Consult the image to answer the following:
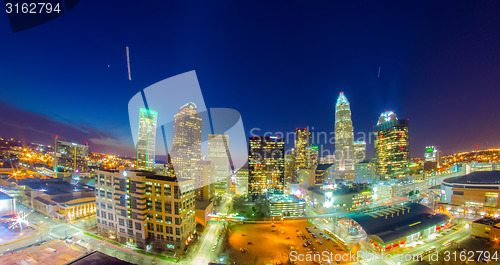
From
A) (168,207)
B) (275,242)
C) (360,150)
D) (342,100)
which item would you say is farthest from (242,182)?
(360,150)

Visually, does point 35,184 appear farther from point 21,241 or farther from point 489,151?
point 489,151

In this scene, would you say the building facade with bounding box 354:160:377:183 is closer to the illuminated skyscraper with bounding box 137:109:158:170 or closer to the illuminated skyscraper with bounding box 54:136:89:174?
the illuminated skyscraper with bounding box 137:109:158:170

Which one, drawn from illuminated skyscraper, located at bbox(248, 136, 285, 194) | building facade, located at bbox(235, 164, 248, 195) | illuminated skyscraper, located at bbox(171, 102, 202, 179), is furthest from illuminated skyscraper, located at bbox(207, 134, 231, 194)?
illuminated skyscraper, located at bbox(248, 136, 285, 194)

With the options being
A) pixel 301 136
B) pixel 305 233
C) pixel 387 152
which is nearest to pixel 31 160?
pixel 305 233

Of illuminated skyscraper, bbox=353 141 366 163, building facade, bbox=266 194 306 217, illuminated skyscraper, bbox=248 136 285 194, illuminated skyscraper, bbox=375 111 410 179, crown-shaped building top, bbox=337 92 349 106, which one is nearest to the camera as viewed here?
building facade, bbox=266 194 306 217

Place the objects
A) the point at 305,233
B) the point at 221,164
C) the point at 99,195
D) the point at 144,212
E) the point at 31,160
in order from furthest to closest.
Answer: the point at 221,164, the point at 31,160, the point at 305,233, the point at 99,195, the point at 144,212

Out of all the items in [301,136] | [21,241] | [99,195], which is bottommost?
Answer: [21,241]

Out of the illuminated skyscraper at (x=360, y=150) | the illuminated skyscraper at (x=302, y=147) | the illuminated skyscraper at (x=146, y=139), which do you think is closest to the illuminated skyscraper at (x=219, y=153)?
the illuminated skyscraper at (x=146, y=139)
